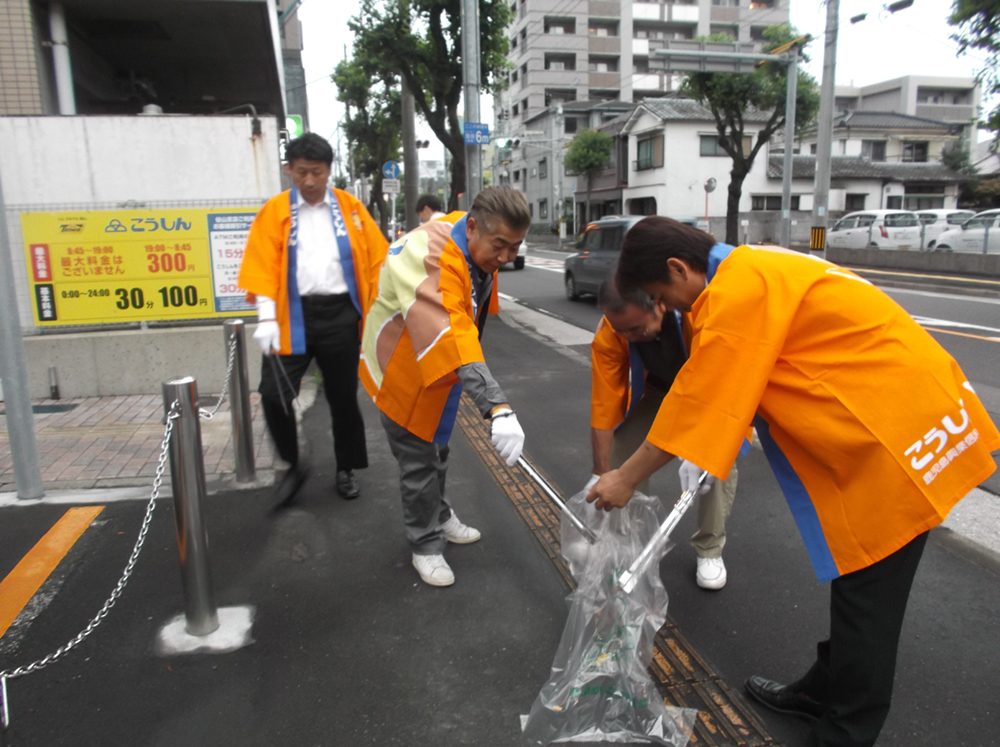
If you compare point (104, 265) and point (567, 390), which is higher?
point (104, 265)

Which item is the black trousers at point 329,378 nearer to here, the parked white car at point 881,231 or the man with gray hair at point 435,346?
the man with gray hair at point 435,346

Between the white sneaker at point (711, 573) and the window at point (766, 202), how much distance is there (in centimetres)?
3626

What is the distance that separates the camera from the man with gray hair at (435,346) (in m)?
2.59

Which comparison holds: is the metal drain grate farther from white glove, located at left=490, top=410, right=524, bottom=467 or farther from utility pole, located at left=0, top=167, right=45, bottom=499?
utility pole, located at left=0, top=167, right=45, bottom=499

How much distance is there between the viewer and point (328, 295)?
3.82m

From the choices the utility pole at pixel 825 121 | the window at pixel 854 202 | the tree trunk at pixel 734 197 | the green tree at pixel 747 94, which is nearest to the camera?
the utility pole at pixel 825 121

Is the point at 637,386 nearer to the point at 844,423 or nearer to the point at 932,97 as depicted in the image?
the point at 844,423

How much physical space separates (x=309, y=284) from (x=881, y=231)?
76.5ft

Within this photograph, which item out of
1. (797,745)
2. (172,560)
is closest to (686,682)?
(797,745)

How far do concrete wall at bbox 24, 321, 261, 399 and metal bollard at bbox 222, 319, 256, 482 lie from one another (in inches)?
83.6

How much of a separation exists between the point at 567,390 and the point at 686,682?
449 centimetres

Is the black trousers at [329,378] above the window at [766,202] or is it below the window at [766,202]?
below

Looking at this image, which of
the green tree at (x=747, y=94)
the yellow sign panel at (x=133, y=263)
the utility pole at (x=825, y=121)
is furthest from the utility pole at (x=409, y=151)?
the green tree at (x=747, y=94)

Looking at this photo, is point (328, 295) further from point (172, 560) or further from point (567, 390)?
point (567, 390)
